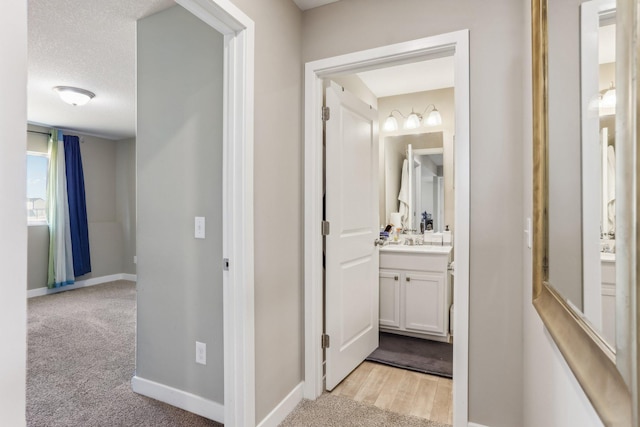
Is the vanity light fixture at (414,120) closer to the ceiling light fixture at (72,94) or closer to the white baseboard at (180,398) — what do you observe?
the white baseboard at (180,398)

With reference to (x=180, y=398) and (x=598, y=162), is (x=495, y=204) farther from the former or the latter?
(x=180, y=398)

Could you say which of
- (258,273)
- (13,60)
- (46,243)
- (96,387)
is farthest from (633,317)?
(46,243)

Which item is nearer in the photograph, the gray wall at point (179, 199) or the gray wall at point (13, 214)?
the gray wall at point (13, 214)

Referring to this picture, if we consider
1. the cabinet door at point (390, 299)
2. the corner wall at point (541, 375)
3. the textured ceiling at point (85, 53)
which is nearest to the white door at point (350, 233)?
the cabinet door at point (390, 299)

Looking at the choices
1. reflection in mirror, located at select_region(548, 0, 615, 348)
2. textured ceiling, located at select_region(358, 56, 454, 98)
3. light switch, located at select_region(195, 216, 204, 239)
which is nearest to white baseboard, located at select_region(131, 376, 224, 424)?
light switch, located at select_region(195, 216, 204, 239)

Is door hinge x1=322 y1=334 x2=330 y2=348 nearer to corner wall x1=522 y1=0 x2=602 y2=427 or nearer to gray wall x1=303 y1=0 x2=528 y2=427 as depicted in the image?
gray wall x1=303 y1=0 x2=528 y2=427

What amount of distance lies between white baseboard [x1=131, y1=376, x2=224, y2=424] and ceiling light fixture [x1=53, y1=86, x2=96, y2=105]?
9.47ft

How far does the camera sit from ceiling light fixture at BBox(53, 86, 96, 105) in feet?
11.2

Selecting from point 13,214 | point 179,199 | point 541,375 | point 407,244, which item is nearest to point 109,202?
point 179,199

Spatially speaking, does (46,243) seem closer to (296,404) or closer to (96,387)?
(96,387)

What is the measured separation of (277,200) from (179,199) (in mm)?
617

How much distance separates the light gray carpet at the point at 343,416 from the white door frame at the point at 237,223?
16.4 inches

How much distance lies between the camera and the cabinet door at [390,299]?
318 cm

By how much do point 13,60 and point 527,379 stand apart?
215 centimetres
